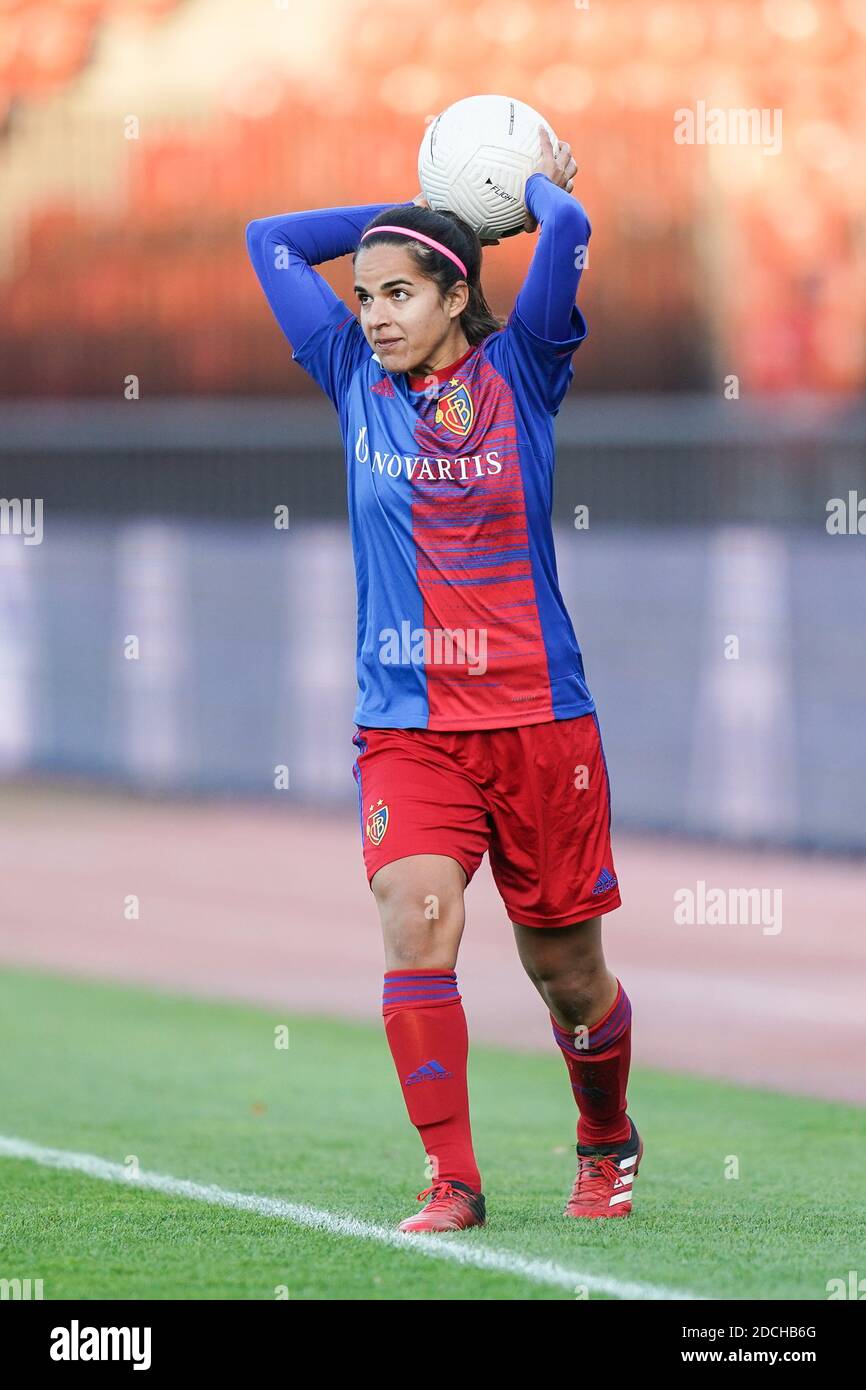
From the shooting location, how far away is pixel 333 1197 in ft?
19.2

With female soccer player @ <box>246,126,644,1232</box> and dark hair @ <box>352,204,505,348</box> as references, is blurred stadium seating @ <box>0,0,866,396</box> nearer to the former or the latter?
dark hair @ <box>352,204,505,348</box>

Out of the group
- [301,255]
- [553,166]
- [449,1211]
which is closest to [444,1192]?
[449,1211]

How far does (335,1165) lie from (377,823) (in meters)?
1.86

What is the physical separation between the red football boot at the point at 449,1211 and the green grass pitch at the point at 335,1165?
0.05 metres

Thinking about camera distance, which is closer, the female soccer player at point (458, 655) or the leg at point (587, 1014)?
the female soccer player at point (458, 655)

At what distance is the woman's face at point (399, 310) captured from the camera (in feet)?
17.1

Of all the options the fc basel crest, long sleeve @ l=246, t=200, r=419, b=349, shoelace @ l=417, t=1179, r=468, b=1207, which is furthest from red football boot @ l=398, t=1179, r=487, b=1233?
long sleeve @ l=246, t=200, r=419, b=349

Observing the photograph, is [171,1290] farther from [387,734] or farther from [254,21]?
[254,21]

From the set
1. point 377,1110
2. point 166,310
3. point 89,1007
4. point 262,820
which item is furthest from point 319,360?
point 166,310

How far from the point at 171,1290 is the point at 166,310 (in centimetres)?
2060

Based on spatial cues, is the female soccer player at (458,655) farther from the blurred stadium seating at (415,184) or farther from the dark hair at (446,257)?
the blurred stadium seating at (415,184)

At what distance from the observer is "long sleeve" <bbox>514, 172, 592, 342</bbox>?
5.09 meters

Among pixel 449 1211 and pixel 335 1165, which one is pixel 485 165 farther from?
pixel 335 1165

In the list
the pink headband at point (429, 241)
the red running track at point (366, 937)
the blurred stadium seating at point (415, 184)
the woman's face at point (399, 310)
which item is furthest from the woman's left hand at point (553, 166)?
the blurred stadium seating at point (415, 184)
